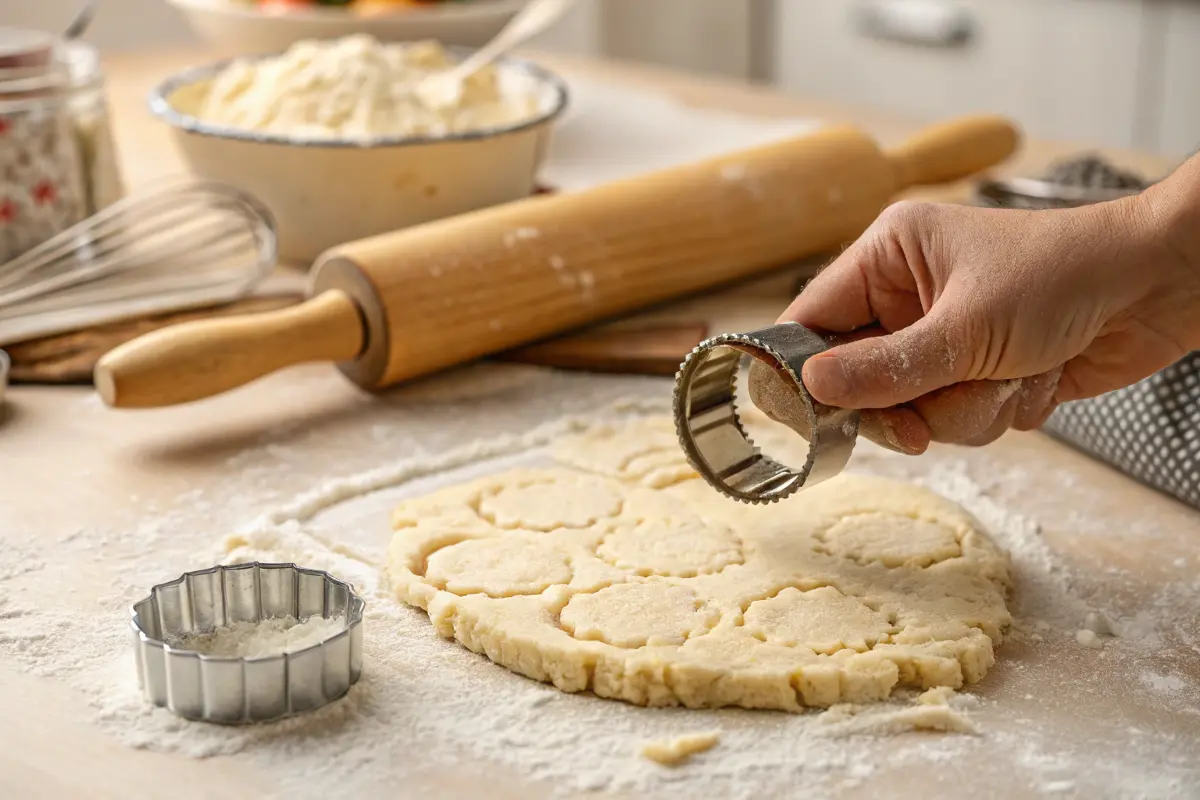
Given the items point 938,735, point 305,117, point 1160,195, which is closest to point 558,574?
point 938,735

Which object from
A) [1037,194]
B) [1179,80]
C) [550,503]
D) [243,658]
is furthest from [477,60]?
[1179,80]

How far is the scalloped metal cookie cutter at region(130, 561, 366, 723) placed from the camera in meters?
0.94

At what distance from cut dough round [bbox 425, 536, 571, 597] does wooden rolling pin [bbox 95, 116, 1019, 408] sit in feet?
1.26

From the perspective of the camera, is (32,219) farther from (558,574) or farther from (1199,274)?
(1199,274)

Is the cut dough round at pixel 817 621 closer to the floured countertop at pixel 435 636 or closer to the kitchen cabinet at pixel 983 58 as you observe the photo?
the floured countertop at pixel 435 636

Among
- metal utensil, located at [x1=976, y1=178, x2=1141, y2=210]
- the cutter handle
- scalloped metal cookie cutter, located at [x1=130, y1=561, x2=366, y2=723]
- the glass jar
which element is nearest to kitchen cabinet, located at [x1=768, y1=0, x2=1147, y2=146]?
the cutter handle

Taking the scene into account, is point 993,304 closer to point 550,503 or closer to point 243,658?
point 550,503

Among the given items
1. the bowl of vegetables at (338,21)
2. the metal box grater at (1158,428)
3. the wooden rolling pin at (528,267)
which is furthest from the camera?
the bowl of vegetables at (338,21)

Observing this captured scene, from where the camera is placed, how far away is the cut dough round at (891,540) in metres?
1.19

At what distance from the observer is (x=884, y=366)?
1.03 m

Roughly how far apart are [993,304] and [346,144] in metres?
0.96

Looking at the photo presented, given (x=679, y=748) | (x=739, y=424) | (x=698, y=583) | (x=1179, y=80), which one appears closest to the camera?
(x=679, y=748)

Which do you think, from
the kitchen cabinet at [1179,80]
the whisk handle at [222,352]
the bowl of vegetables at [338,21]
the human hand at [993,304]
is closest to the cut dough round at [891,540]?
the human hand at [993,304]

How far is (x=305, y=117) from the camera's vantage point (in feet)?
5.94
